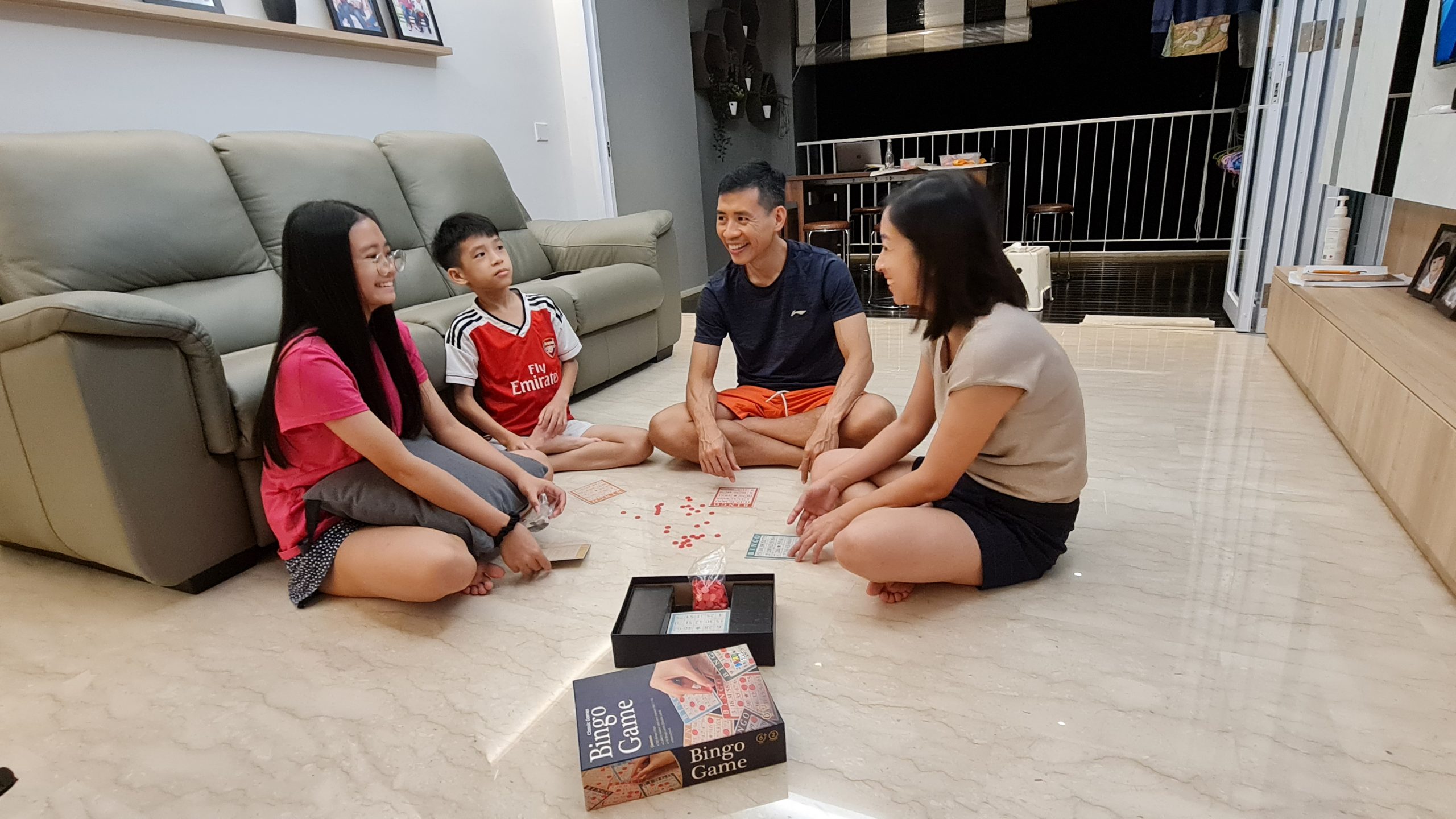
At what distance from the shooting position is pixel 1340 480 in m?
1.80

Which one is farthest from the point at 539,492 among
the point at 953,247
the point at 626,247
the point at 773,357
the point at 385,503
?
the point at 626,247

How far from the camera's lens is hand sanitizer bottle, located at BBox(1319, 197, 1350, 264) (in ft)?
8.88

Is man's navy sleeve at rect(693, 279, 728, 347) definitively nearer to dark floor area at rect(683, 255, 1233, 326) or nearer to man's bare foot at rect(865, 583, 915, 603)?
man's bare foot at rect(865, 583, 915, 603)

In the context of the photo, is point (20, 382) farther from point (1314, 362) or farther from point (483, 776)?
point (1314, 362)

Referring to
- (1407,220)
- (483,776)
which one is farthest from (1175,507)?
(1407,220)

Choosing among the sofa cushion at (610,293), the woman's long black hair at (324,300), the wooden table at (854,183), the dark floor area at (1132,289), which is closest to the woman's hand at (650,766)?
the woman's long black hair at (324,300)

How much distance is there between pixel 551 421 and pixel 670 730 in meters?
1.23

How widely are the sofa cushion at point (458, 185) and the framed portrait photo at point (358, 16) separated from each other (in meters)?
0.40

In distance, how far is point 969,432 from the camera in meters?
1.25

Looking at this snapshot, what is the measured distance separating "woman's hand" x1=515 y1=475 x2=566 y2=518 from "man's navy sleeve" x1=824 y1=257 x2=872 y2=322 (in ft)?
2.67

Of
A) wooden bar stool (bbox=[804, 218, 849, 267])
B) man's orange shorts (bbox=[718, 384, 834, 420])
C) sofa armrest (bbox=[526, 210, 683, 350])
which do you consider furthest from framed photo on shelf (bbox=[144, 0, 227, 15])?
wooden bar stool (bbox=[804, 218, 849, 267])

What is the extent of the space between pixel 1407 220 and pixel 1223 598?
80.9 inches

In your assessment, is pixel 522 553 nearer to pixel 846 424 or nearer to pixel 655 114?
pixel 846 424

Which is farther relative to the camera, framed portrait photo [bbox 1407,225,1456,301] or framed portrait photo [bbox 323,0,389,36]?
framed portrait photo [bbox 323,0,389,36]
